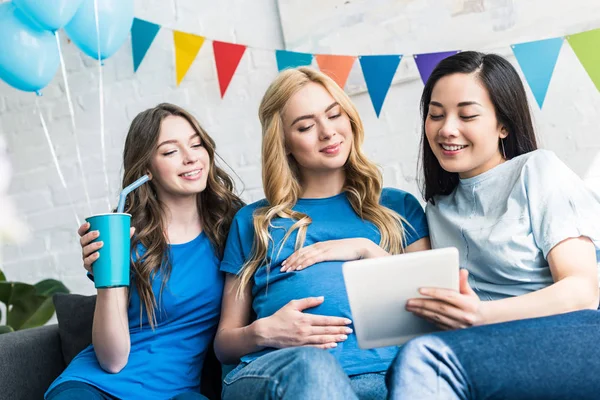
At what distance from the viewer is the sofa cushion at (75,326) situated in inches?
70.2

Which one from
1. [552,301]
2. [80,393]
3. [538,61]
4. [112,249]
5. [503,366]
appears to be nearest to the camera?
[503,366]

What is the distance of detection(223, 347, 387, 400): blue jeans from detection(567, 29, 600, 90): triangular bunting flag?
135cm

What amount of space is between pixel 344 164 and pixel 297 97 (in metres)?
0.21

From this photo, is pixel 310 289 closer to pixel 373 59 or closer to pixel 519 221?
pixel 519 221

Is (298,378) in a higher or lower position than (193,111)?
lower

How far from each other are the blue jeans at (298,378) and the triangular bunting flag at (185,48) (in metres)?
1.52

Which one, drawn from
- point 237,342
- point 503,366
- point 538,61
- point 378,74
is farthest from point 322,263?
point 538,61

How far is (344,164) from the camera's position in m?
1.71

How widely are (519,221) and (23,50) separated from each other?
149 centimetres

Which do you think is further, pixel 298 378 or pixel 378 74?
pixel 378 74

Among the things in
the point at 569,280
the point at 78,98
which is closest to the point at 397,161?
the point at 569,280

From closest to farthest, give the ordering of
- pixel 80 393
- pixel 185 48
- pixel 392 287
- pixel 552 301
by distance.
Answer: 1. pixel 392 287
2. pixel 552 301
3. pixel 80 393
4. pixel 185 48

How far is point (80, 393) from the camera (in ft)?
4.79

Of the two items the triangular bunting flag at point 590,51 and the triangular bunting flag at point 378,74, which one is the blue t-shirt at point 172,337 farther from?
the triangular bunting flag at point 590,51
